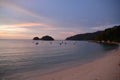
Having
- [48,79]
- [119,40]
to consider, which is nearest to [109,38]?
[119,40]

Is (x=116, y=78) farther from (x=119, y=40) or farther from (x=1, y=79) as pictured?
(x=119, y=40)

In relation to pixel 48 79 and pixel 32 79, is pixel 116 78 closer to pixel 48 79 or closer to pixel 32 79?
pixel 48 79

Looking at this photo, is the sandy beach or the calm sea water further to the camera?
the calm sea water

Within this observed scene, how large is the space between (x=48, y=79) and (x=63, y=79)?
1.17 meters

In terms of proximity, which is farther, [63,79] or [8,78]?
[8,78]

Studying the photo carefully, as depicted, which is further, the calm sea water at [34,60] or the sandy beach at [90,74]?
the calm sea water at [34,60]

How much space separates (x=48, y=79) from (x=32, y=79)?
1273 millimetres

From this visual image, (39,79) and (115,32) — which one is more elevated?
(115,32)

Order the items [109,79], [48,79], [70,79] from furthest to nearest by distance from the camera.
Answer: [48,79] < [70,79] < [109,79]

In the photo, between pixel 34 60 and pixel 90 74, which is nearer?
pixel 90 74

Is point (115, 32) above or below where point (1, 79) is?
above

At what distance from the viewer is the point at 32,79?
11359 millimetres

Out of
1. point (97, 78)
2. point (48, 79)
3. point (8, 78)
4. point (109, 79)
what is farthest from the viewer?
point (8, 78)

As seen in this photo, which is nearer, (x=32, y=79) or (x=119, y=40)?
(x=32, y=79)
